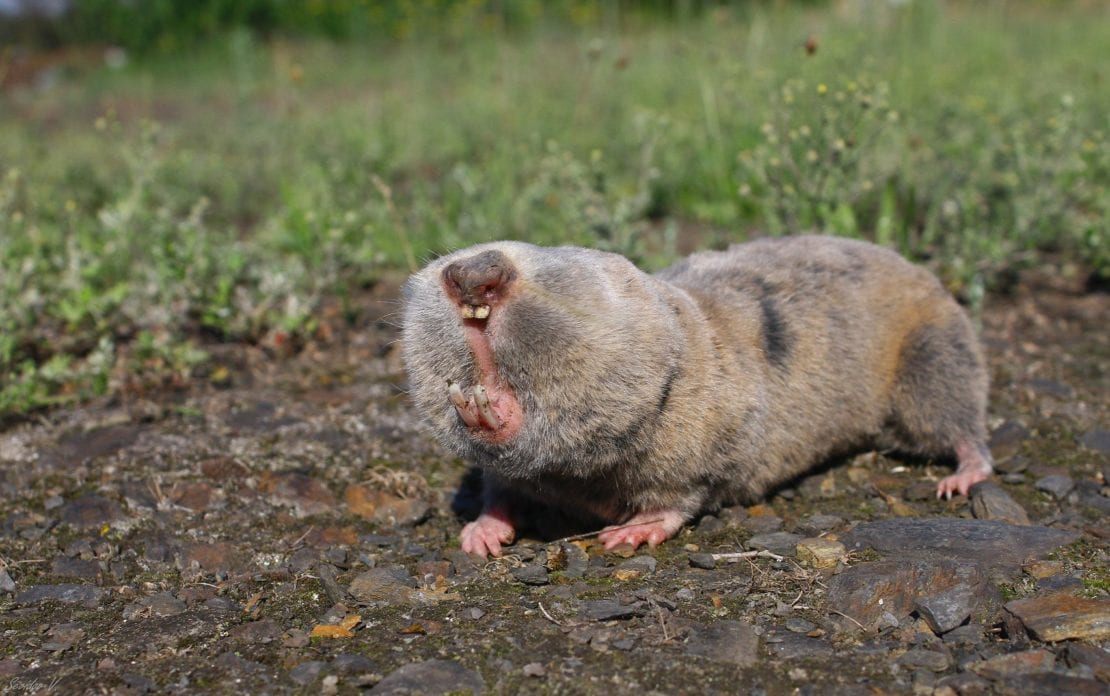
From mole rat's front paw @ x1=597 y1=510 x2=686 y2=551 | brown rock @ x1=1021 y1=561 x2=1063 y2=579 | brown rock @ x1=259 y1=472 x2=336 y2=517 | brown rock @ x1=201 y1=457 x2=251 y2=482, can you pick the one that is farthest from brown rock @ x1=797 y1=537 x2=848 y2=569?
brown rock @ x1=201 y1=457 x2=251 y2=482

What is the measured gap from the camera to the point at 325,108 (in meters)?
10.5

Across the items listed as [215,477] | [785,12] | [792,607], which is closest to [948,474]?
[792,607]

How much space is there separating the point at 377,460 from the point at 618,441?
118cm

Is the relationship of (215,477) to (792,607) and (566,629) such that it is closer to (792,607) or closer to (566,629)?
(566,629)

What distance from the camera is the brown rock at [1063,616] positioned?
8.18 feet

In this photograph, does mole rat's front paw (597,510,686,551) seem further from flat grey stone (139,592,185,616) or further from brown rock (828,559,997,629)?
flat grey stone (139,592,185,616)

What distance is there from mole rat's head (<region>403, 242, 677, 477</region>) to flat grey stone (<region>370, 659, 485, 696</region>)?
1.92 ft

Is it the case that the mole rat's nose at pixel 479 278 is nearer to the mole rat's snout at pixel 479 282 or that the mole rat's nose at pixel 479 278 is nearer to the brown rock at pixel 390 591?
the mole rat's snout at pixel 479 282

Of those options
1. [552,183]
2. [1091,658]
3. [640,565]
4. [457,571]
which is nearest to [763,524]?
[640,565]

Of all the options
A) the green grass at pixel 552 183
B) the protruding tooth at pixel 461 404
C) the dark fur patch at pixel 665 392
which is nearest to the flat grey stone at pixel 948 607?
the dark fur patch at pixel 665 392

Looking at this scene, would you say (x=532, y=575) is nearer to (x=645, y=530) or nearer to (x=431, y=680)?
(x=645, y=530)

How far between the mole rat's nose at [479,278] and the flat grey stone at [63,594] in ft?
4.37

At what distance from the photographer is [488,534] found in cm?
320

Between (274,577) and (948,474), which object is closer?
(274,577)
